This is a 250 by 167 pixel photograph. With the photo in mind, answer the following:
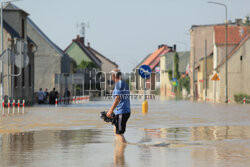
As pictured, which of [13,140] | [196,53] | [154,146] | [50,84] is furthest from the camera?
[196,53]

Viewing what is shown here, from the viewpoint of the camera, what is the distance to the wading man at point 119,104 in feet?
44.8

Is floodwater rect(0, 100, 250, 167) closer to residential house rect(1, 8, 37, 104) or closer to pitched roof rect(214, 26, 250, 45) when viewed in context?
residential house rect(1, 8, 37, 104)

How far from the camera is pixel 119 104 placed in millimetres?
13969

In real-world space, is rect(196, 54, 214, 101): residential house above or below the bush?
above

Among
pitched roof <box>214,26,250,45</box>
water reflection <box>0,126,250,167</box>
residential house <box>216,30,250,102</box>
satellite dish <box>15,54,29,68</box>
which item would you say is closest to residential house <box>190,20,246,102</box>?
pitched roof <box>214,26,250,45</box>

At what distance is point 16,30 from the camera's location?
170 feet

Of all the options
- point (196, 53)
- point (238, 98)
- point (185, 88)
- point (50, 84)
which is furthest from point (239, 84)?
point (185, 88)

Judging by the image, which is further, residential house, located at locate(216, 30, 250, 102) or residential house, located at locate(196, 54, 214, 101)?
residential house, located at locate(196, 54, 214, 101)

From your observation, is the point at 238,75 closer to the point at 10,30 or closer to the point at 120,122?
the point at 10,30

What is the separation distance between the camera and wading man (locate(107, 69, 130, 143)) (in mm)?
13656

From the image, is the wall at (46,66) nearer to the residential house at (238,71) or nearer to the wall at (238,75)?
the residential house at (238,71)

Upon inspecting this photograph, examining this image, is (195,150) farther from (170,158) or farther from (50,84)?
(50,84)

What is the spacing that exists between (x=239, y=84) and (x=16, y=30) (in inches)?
1055

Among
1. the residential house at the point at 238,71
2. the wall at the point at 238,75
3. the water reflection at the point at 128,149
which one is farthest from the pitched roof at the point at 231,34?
the water reflection at the point at 128,149
